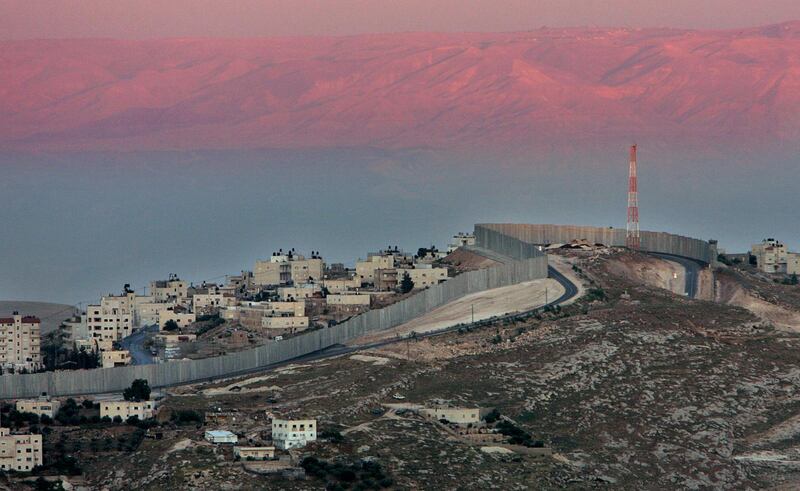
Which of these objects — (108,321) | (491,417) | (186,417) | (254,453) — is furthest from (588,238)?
(254,453)

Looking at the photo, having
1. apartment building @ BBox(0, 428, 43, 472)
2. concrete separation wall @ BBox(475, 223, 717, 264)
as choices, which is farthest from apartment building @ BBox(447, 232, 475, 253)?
apartment building @ BBox(0, 428, 43, 472)

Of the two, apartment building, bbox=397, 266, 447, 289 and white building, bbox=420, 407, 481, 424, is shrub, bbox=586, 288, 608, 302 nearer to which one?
apartment building, bbox=397, 266, 447, 289

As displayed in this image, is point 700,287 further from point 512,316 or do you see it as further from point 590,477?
point 590,477

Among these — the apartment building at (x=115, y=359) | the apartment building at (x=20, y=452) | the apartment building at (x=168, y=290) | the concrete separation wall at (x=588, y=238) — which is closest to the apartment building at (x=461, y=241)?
the concrete separation wall at (x=588, y=238)

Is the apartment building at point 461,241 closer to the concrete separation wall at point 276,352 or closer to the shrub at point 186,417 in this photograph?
the concrete separation wall at point 276,352

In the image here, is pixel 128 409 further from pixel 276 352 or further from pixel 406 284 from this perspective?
pixel 406 284
